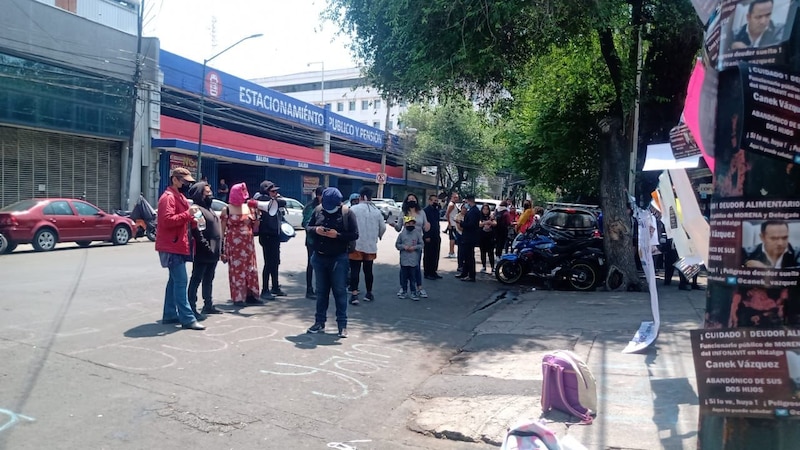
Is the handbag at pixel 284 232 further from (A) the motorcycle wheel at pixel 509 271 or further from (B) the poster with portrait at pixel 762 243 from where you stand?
(B) the poster with portrait at pixel 762 243

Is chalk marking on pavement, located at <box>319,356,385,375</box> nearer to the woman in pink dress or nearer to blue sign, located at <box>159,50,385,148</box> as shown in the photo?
the woman in pink dress

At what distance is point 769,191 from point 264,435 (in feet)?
11.3

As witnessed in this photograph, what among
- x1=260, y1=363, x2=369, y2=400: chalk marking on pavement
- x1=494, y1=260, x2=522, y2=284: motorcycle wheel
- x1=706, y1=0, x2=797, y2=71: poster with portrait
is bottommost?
x1=260, y1=363, x2=369, y2=400: chalk marking on pavement

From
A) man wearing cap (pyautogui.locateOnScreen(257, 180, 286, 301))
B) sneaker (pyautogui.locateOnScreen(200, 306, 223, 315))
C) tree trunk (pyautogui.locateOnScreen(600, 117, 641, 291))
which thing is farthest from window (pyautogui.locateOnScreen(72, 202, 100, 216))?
tree trunk (pyautogui.locateOnScreen(600, 117, 641, 291))

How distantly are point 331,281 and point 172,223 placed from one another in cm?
193

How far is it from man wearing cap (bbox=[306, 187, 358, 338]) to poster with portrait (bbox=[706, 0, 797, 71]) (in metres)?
5.10

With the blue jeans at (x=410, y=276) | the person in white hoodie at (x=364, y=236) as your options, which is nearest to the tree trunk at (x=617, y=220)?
the blue jeans at (x=410, y=276)

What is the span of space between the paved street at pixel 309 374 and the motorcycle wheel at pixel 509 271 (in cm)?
297

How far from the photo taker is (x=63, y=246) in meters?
16.5

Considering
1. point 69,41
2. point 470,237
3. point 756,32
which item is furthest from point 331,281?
point 69,41

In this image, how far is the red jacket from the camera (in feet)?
21.5

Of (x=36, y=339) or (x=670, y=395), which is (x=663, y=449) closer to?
(x=670, y=395)

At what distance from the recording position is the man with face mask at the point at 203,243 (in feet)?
24.2

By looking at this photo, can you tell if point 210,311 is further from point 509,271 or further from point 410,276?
point 509,271
